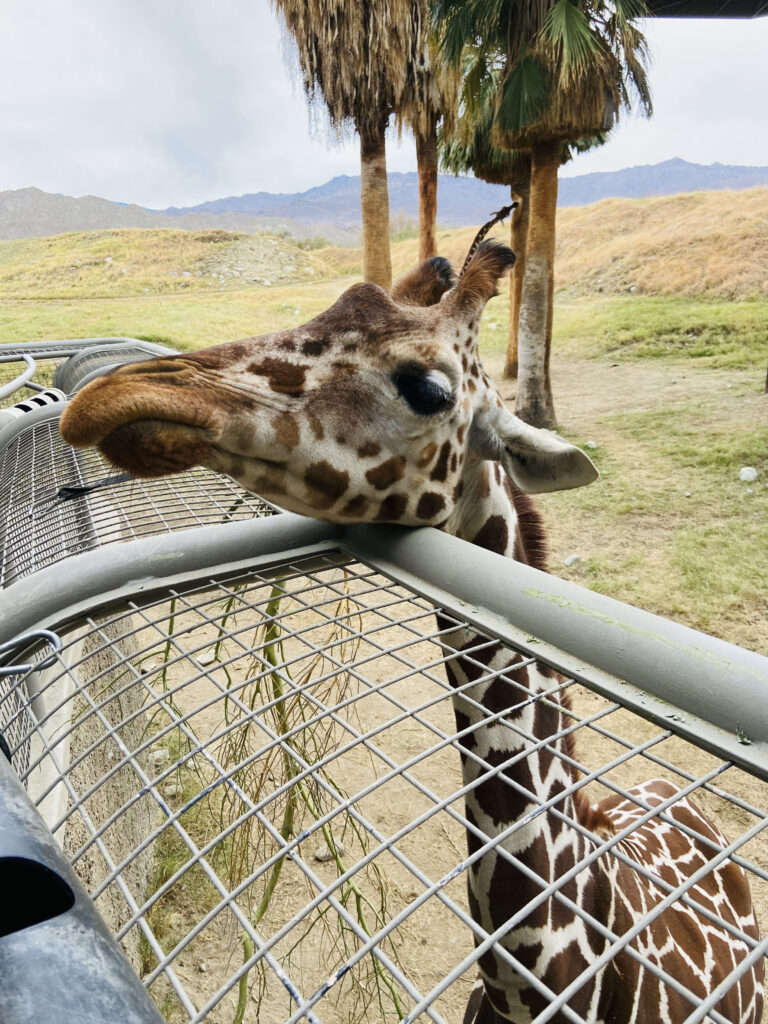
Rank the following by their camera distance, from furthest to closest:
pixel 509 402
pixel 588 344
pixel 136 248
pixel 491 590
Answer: pixel 136 248
pixel 588 344
pixel 509 402
pixel 491 590

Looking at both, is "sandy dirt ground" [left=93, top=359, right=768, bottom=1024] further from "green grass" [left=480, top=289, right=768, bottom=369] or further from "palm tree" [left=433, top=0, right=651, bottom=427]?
"green grass" [left=480, top=289, right=768, bottom=369]

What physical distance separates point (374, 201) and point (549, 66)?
7.00 ft

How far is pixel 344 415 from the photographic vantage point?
1237 mm

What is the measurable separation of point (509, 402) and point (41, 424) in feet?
26.0

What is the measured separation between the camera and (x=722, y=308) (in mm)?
13289

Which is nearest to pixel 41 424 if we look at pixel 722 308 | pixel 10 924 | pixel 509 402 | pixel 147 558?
pixel 147 558

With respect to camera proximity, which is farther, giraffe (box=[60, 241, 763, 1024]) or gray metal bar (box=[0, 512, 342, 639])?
giraffe (box=[60, 241, 763, 1024])

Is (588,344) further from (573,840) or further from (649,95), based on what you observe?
(573,840)

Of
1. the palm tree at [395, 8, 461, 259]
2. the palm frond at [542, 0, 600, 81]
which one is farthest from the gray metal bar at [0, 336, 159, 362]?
the palm frond at [542, 0, 600, 81]

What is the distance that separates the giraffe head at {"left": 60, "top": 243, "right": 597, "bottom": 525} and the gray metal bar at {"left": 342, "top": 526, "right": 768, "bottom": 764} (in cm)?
28

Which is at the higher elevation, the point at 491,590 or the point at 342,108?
the point at 342,108

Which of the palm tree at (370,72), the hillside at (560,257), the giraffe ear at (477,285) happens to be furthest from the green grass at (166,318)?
the giraffe ear at (477,285)

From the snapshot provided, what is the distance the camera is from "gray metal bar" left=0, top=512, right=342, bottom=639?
0.90 metres

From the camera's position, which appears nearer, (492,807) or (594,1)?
(492,807)
